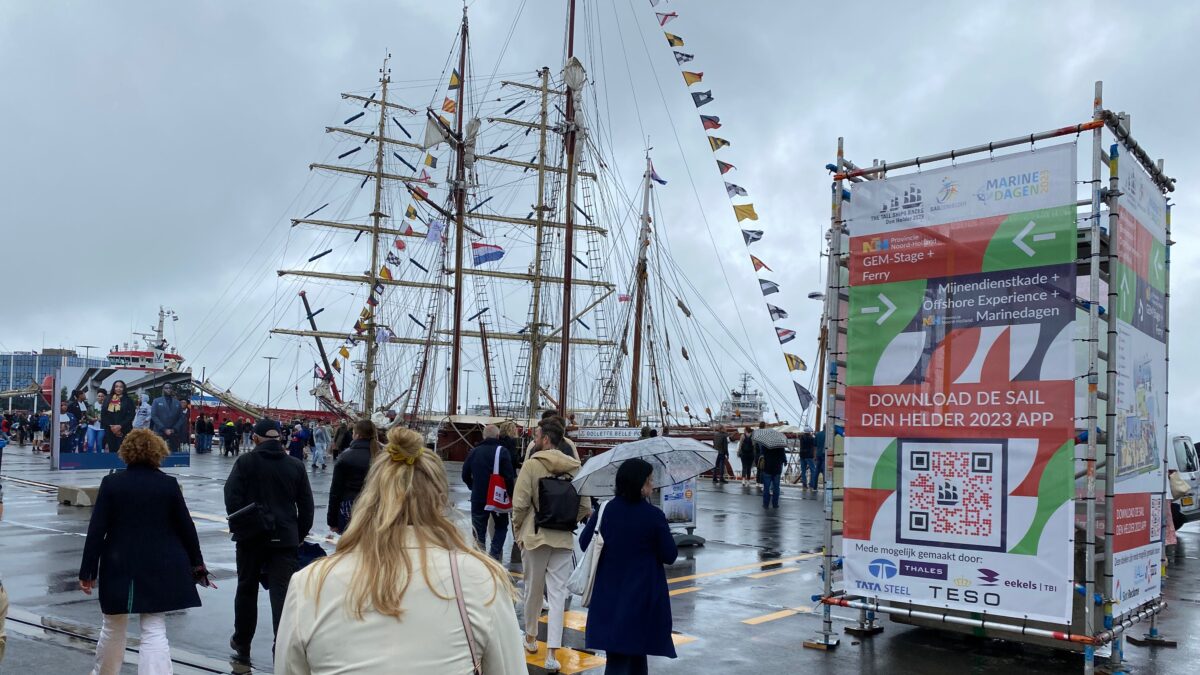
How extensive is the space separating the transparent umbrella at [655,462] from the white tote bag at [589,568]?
1.55 m

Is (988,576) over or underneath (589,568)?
underneath

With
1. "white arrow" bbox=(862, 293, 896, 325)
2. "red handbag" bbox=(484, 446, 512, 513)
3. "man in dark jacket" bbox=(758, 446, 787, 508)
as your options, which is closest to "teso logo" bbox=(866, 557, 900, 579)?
"white arrow" bbox=(862, 293, 896, 325)

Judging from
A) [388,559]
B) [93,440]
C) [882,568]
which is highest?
[388,559]

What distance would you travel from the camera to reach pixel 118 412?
1928cm

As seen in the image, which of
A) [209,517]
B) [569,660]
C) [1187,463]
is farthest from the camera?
[1187,463]

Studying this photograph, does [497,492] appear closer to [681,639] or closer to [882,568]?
[681,639]

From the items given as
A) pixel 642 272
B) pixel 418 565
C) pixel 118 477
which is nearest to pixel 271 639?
pixel 118 477

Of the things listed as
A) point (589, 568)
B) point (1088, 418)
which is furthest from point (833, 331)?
point (589, 568)

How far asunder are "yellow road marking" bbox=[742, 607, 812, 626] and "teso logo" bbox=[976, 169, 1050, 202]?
428 cm

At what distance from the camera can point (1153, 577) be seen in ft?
27.5

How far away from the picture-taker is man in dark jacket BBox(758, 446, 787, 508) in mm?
20516

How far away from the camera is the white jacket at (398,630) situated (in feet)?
7.55

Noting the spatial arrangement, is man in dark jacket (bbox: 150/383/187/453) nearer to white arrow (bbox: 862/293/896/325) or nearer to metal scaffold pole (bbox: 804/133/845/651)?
metal scaffold pole (bbox: 804/133/845/651)

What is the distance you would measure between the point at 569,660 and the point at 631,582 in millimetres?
2189
